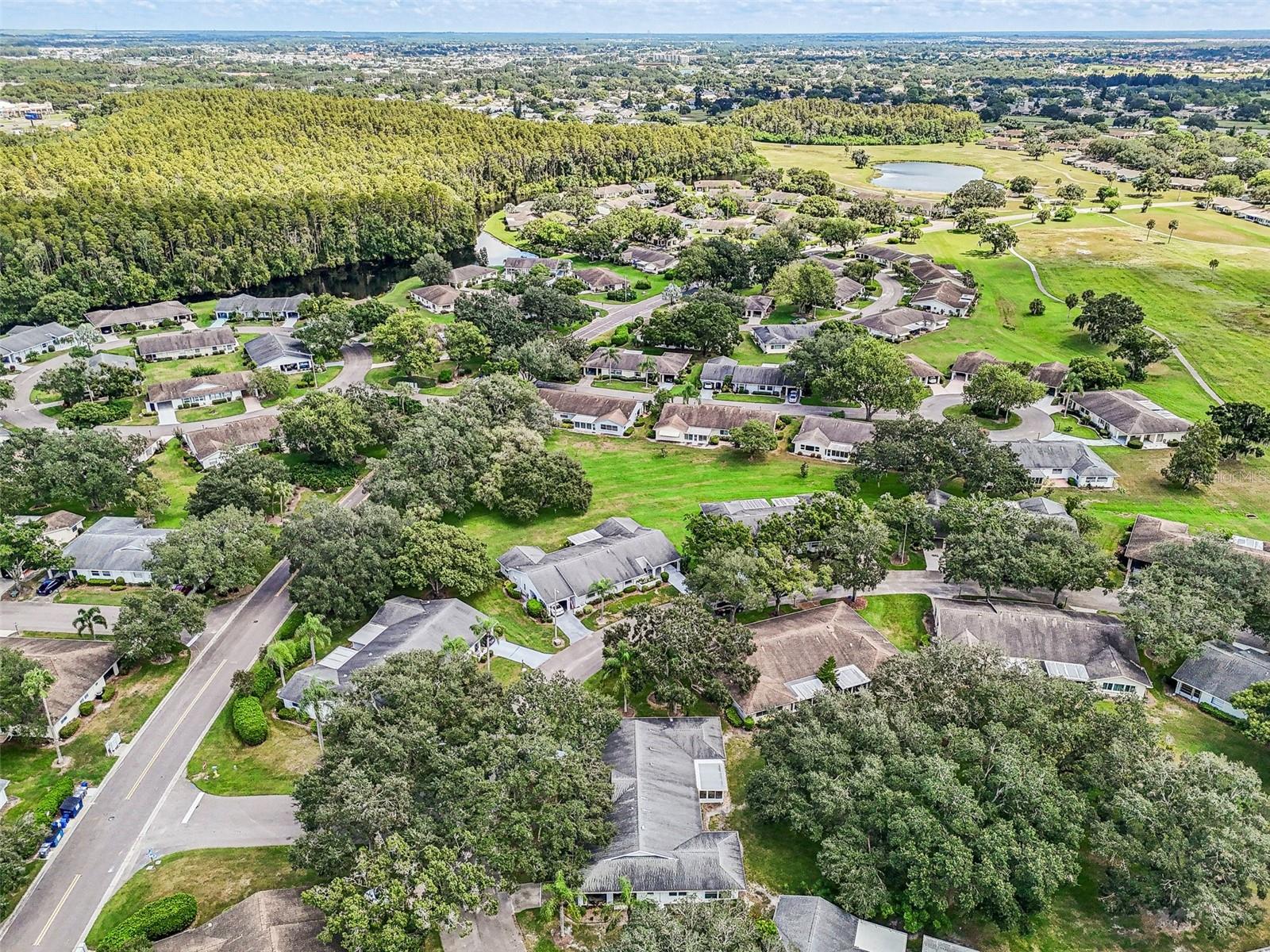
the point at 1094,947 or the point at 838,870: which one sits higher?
the point at 838,870

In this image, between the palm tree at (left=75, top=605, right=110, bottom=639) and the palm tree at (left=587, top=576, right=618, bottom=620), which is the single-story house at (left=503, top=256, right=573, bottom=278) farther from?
the palm tree at (left=75, top=605, right=110, bottom=639)

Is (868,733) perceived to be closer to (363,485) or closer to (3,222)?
(363,485)

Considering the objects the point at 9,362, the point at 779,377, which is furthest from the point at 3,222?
the point at 779,377

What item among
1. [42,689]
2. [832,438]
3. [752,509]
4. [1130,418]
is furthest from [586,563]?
[1130,418]

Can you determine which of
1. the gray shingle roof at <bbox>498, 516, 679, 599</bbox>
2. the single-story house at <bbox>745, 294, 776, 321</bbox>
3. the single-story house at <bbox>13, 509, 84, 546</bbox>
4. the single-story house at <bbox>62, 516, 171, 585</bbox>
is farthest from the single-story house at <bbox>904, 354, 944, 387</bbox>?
the single-story house at <bbox>13, 509, 84, 546</bbox>

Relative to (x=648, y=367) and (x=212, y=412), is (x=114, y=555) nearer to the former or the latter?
(x=212, y=412)

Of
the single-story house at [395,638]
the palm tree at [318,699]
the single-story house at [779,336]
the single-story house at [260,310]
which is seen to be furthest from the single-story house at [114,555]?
the single-story house at [779,336]
